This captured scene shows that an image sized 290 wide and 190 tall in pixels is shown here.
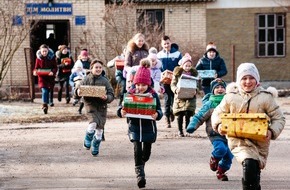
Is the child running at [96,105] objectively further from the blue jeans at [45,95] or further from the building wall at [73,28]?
the building wall at [73,28]

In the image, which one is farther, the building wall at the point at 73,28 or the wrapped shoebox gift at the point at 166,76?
the building wall at the point at 73,28

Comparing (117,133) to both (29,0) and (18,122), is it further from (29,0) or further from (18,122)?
(29,0)

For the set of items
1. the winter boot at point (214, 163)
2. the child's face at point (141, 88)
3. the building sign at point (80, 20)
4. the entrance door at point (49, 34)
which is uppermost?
the building sign at point (80, 20)

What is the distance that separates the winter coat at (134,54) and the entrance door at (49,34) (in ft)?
36.8

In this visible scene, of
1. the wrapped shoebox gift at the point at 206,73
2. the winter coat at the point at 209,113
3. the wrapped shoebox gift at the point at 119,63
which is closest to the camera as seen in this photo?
the winter coat at the point at 209,113

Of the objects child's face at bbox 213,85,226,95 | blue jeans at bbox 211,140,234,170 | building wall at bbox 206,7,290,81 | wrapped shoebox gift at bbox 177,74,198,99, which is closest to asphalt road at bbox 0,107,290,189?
blue jeans at bbox 211,140,234,170

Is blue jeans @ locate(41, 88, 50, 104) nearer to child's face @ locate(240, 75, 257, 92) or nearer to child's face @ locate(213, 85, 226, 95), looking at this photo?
child's face @ locate(213, 85, 226, 95)

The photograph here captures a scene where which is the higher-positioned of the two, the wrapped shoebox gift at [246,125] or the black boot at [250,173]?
the wrapped shoebox gift at [246,125]

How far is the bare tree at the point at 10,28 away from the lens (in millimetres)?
21531

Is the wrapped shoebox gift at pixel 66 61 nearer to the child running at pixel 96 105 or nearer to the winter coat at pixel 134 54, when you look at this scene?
the winter coat at pixel 134 54

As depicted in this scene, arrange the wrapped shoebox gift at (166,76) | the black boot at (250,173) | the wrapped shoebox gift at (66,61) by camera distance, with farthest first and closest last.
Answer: the wrapped shoebox gift at (66,61)
the wrapped shoebox gift at (166,76)
the black boot at (250,173)

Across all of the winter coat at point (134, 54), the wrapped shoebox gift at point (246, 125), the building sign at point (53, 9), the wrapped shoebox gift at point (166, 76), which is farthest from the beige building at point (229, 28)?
the wrapped shoebox gift at point (246, 125)

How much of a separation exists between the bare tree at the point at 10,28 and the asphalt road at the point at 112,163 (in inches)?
324

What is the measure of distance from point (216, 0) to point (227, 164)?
57.3ft
